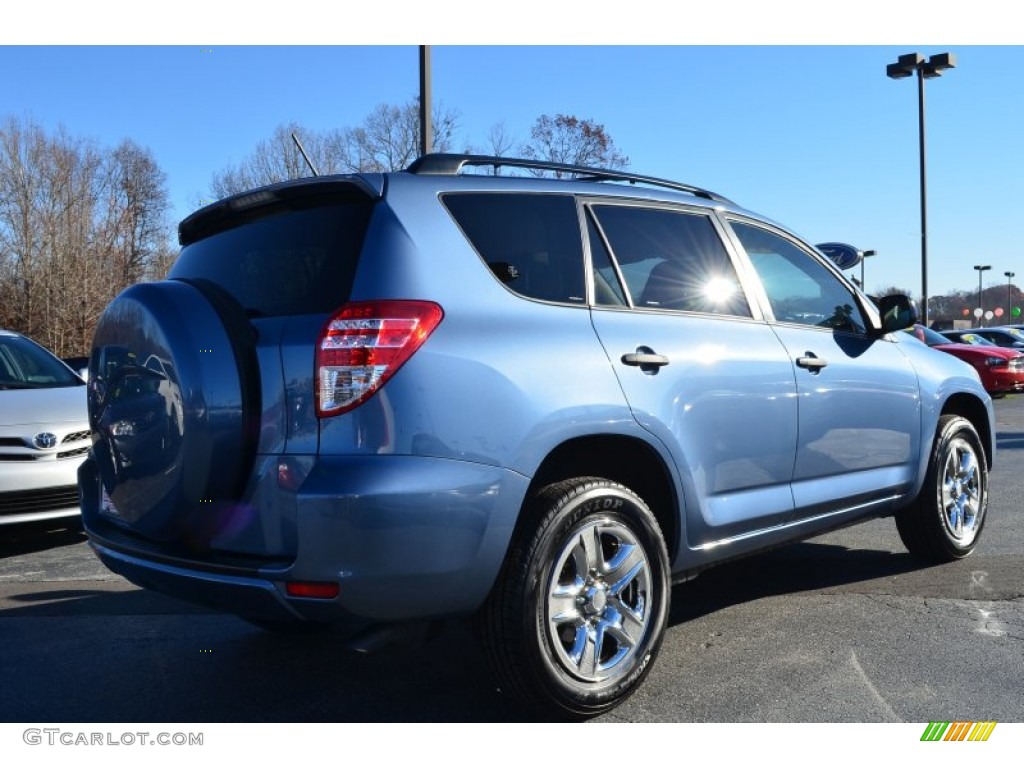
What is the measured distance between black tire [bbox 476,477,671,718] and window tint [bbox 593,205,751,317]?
86 cm

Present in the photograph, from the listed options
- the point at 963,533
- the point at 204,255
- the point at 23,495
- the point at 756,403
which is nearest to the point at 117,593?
the point at 23,495

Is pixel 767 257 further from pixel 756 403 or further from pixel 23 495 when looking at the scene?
pixel 23 495

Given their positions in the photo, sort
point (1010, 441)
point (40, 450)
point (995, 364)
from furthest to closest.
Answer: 1. point (995, 364)
2. point (1010, 441)
3. point (40, 450)

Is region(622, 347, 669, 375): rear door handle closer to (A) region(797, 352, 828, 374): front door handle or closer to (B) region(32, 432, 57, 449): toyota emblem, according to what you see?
(A) region(797, 352, 828, 374): front door handle

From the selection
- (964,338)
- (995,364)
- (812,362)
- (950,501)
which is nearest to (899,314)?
(812,362)

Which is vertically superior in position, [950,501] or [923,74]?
[923,74]

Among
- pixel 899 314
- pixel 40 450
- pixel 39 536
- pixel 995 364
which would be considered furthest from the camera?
pixel 995 364

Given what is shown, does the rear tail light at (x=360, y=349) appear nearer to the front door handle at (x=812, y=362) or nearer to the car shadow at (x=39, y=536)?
the front door handle at (x=812, y=362)

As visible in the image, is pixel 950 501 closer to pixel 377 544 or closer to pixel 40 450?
pixel 377 544

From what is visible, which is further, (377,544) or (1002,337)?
(1002,337)

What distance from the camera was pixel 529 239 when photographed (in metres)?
3.43

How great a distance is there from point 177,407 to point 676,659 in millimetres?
2124

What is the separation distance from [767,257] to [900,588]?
180 cm
